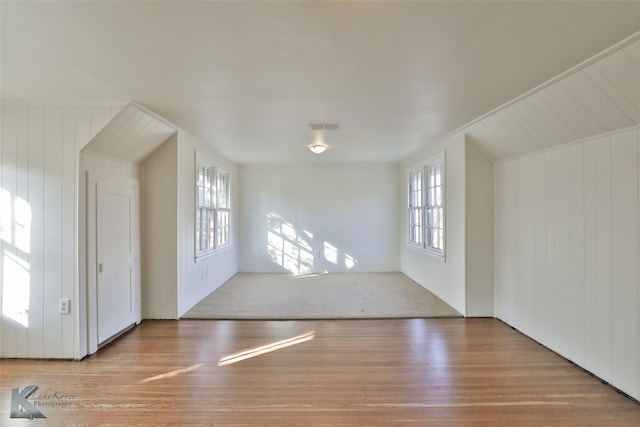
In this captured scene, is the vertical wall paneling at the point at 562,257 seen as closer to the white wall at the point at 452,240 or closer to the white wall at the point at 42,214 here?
the white wall at the point at 452,240

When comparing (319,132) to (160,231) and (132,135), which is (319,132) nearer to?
(132,135)

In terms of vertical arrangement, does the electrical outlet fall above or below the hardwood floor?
above

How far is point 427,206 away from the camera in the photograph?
555cm

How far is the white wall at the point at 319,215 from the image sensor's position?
23.2 feet

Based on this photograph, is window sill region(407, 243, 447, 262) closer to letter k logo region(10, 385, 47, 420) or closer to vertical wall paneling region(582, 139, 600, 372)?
vertical wall paneling region(582, 139, 600, 372)

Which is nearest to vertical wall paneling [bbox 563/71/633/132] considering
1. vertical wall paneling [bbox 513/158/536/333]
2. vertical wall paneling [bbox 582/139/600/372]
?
vertical wall paneling [bbox 582/139/600/372]

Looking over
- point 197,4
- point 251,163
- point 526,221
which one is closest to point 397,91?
point 197,4

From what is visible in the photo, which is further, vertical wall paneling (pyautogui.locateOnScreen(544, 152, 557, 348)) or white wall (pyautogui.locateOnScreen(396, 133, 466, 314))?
white wall (pyautogui.locateOnScreen(396, 133, 466, 314))

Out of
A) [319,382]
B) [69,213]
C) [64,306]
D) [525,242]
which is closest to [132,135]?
[69,213]

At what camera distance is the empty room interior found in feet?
5.98

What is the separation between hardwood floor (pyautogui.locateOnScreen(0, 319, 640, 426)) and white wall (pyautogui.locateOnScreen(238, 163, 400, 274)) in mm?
3486

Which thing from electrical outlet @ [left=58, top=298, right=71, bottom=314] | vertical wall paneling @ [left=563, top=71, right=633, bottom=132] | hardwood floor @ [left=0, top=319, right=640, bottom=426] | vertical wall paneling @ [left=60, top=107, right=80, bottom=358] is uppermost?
vertical wall paneling @ [left=563, top=71, right=633, bottom=132]

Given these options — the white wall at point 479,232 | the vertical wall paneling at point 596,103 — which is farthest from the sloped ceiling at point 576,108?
the white wall at point 479,232

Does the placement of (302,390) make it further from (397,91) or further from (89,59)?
(89,59)
